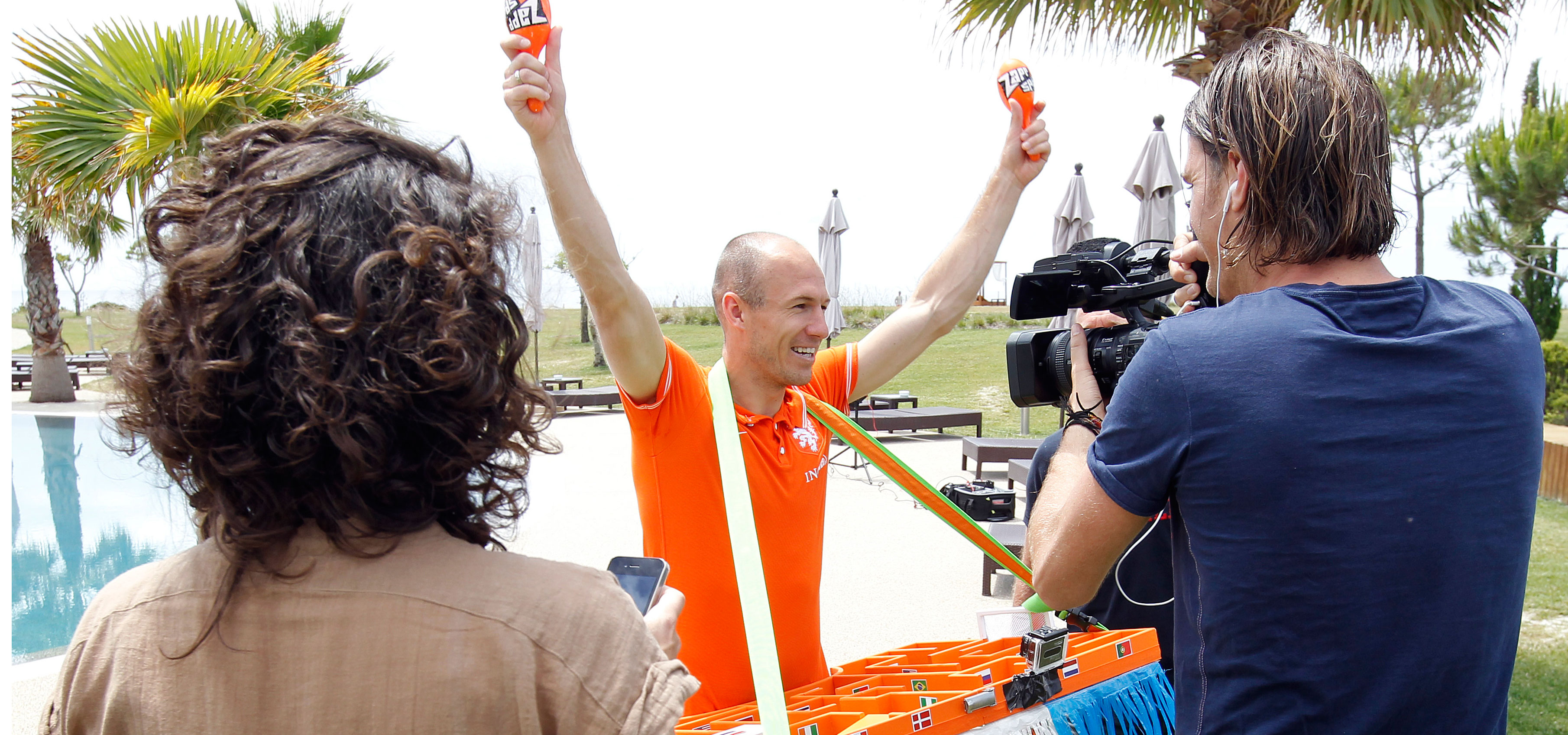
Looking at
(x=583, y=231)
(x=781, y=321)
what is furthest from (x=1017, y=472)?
(x=583, y=231)

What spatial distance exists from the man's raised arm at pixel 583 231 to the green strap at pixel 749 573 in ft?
0.64

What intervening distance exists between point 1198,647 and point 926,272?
1.59 m

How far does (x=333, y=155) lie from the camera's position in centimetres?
86

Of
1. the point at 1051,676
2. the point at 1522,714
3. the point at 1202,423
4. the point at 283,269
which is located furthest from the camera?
the point at 1522,714

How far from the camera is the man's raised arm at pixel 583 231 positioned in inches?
63.1

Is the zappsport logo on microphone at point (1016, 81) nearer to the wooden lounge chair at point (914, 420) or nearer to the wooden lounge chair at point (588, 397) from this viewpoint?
the wooden lounge chair at point (914, 420)

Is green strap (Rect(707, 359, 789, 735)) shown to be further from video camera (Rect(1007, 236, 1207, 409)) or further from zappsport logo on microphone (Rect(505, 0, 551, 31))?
zappsport logo on microphone (Rect(505, 0, 551, 31))

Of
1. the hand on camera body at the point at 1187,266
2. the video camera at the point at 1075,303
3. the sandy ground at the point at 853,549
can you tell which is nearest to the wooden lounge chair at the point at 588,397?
the sandy ground at the point at 853,549

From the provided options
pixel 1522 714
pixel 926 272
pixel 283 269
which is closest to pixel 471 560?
pixel 283 269

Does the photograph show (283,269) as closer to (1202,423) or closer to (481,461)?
(481,461)

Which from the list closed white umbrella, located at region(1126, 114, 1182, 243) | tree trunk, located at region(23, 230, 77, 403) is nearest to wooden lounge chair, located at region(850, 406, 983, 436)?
closed white umbrella, located at region(1126, 114, 1182, 243)

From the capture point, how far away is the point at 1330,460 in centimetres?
115

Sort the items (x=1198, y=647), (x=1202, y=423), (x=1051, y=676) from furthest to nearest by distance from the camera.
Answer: (x=1051, y=676) → (x=1198, y=647) → (x=1202, y=423)

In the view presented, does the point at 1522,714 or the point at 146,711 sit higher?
the point at 146,711
